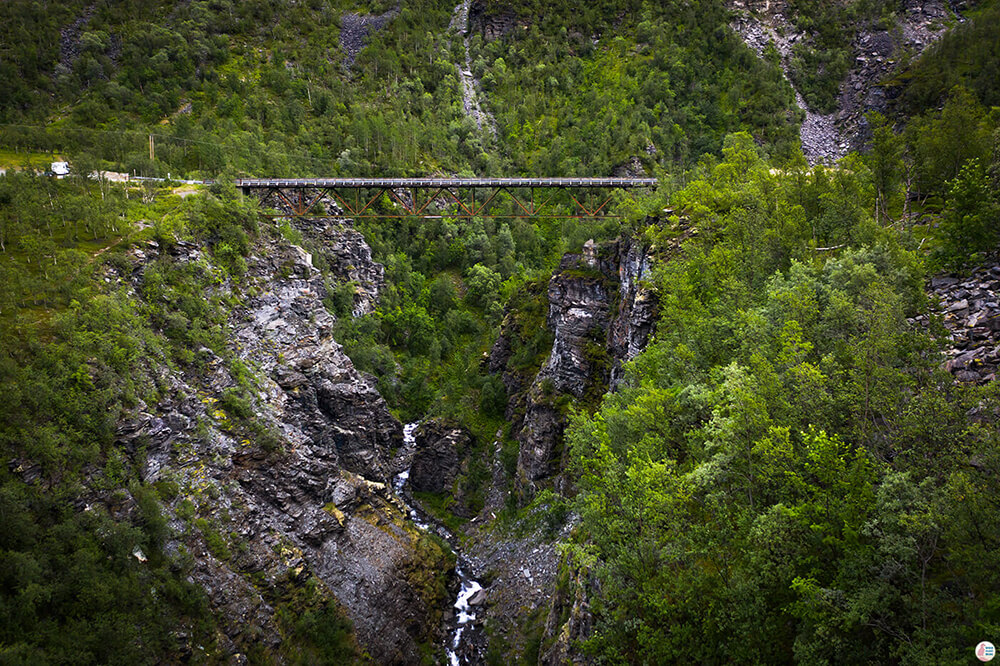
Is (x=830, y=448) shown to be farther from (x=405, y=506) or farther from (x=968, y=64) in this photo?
(x=968, y=64)

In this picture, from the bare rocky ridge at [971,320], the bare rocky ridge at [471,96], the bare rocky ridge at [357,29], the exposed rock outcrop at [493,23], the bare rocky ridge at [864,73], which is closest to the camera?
the bare rocky ridge at [971,320]

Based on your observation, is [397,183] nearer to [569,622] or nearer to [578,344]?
[578,344]

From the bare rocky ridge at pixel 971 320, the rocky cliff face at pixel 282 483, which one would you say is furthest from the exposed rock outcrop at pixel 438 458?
the bare rocky ridge at pixel 971 320

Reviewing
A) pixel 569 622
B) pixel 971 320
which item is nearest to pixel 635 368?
pixel 569 622

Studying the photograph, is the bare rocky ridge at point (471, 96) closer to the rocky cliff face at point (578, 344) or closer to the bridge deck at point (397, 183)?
the bridge deck at point (397, 183)

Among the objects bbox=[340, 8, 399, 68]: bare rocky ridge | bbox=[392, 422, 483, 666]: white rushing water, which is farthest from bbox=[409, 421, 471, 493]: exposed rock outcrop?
bbox=[340, 8, 399, 68]: bare rocky ridge

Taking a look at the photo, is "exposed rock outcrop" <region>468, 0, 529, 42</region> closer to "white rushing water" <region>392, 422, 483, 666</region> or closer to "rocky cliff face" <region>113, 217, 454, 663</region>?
"rocky cliff face" <region>113, 217, 454, 663</region>
